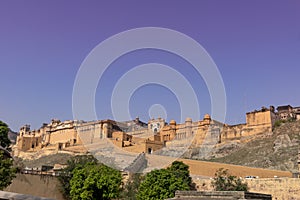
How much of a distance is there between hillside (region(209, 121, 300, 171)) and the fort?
2753 millimetres

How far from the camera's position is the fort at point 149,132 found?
53906mm

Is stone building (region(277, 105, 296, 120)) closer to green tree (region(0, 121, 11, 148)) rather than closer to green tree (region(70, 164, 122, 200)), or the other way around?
green tree (region(70, 164, 122, 200))

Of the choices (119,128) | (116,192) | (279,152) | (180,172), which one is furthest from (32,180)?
(119,128)

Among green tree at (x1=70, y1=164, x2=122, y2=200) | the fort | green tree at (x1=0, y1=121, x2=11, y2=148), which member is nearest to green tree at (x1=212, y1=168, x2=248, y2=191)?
green tree at (x1=70, y1=164, x2=122, y2=200)

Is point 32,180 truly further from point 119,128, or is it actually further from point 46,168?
point 119,128

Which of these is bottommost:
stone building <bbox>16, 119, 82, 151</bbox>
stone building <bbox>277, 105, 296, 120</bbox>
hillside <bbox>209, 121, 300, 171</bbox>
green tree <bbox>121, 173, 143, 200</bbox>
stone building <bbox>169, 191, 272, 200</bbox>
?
green tree <bbox>121, 173, 143, 200</bbox>

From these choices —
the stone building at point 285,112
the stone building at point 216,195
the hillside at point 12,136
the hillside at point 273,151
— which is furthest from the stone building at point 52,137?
the stone building at point 216,195

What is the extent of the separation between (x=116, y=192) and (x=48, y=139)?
51521 millimetres

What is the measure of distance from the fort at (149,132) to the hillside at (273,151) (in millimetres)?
2753

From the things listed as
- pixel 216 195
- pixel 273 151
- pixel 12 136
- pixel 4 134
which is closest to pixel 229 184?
pixel 273 151

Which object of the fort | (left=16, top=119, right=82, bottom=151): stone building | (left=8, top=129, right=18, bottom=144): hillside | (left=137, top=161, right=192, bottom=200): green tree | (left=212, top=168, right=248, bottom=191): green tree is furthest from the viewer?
(left=8, top=129, right=18, bottom=144): hillside

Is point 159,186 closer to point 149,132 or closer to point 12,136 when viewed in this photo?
point 149,132

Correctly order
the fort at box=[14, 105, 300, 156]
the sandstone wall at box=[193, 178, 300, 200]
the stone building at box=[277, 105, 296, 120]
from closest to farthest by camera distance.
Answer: the sandstone wall at box=[193, 178, 300, 200] < the fort at box=[14, 105, 300, 156] < the stone building at box=[277, 105, 296, 120]

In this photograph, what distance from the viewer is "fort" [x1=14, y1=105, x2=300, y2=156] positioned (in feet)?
177
